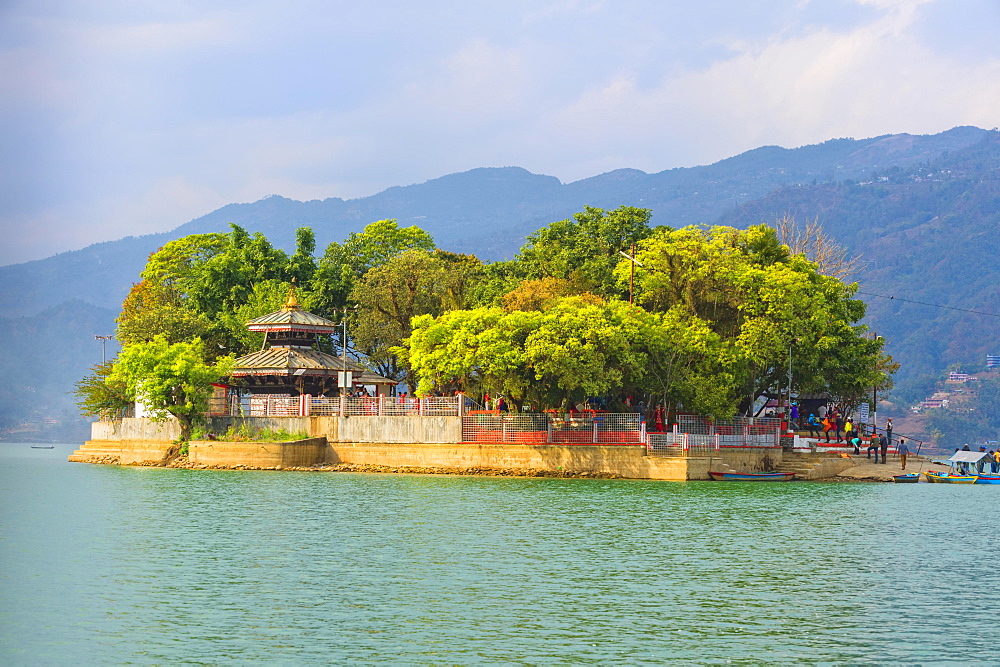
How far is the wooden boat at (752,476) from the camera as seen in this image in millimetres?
48938

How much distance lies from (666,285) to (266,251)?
31.3 meters

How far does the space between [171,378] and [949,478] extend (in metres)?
35.4

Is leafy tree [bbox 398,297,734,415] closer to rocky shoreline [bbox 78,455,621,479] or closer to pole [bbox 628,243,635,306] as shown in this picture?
pole [bbox 628,243,635,306]

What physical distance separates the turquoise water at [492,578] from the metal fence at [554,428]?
7394 mm

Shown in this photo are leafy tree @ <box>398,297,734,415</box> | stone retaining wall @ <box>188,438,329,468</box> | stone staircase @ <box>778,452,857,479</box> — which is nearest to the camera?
leafy tree @ <box>398,297,734,415</box>

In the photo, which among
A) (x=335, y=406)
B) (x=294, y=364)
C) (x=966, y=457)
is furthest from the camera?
(x=294, y=364)

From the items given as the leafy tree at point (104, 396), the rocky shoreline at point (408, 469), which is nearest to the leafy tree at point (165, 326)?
the leafy tree at point (104, 396)

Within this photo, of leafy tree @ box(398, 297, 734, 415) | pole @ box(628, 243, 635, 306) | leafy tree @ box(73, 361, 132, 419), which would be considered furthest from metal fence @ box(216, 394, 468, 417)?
pole @ box(628, 243, 635, 306)

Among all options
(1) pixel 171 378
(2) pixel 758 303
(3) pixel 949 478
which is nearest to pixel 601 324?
(2) pixel 758 303

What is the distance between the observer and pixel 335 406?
56.6m

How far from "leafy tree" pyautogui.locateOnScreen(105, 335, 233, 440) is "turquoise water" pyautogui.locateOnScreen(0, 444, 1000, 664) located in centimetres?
1551

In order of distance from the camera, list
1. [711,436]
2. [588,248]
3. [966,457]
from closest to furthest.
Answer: [711,436] < [966,457] < [588,248]

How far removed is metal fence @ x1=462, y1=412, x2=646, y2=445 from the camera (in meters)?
50.3

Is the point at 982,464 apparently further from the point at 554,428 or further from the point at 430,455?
the point at 430,455
